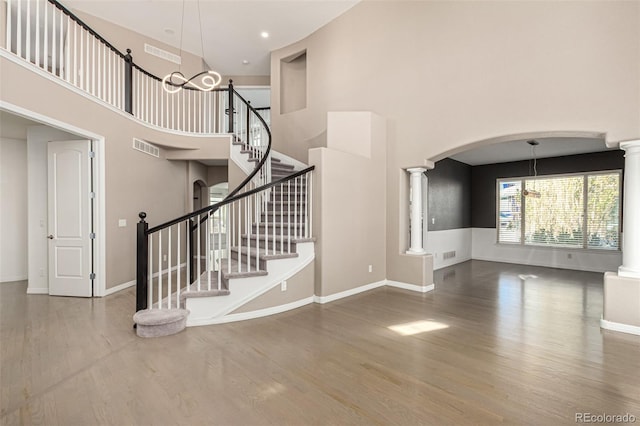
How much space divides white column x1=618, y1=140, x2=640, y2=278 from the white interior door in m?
7.24

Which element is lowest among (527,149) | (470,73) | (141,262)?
(141,262)

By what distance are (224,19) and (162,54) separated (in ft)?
6.80

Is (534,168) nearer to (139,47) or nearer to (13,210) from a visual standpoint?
(139,47)

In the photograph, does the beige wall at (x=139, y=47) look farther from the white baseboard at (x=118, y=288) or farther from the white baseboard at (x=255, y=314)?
the white baseboard at (x=255, y=314)

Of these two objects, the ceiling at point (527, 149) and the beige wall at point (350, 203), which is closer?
the beige wall at point (350, 203)

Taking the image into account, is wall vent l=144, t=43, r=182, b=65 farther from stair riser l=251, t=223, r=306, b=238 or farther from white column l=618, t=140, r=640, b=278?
white column l=618, t=140, r=640, b=278

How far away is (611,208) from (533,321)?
213 inches

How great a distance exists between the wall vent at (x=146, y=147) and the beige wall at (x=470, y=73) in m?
3.43

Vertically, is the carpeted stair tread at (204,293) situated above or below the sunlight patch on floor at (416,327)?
above

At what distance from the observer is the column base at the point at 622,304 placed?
11.3 feet

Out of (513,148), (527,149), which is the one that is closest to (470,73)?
(513,148)

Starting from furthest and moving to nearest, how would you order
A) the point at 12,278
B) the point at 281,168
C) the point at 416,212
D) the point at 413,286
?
the point at 281,168
the point at 12,278
the point at 416,212
the point at 413,286

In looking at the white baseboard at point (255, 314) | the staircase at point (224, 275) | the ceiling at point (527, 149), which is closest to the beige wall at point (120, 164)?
the staircase at point (224, 275)

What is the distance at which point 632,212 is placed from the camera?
11.6 feet
